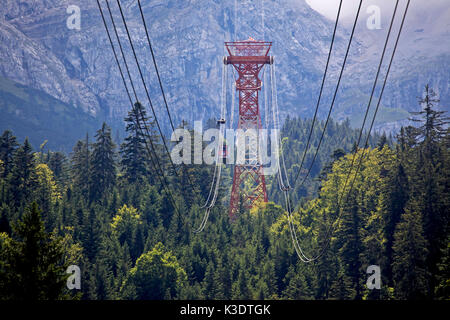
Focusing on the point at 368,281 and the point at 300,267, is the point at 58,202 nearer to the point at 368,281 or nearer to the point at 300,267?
the point at 300,267

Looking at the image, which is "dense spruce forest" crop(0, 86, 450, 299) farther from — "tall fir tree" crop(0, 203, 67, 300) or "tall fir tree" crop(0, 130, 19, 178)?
"tall fir tree" crop(0, 130, 19, 178)

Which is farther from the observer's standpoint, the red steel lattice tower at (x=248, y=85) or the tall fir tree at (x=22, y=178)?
the tall fir tree at (x=22, y=178)

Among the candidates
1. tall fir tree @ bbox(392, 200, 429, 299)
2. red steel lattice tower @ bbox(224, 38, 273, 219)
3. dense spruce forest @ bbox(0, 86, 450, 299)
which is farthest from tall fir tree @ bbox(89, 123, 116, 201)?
tall fir tree @ bbox(392, 200, 429, 299)

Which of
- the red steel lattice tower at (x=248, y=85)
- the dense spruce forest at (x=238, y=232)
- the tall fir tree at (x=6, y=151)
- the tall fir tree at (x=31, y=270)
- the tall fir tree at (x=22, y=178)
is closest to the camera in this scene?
the tall fir tree at (x=31, y=270)

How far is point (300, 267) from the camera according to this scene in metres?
62.5

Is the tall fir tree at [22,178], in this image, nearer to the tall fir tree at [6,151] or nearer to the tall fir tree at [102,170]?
the tall fir tree at [6,151]

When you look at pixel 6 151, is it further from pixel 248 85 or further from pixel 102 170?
pixel 248 85

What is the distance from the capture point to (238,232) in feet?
241

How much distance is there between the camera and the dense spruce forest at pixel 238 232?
55.2m

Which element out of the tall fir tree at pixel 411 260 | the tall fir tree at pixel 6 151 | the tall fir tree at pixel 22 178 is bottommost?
the tall fir tree at pixel 411 260

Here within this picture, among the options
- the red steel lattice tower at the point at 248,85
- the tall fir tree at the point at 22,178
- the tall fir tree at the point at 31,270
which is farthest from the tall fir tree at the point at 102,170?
the tall fir tree at the point at 31,270

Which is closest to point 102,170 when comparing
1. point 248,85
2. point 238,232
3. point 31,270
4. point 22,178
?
point 22,178

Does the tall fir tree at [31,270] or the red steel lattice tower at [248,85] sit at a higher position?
the red steel lattice tower at [248,85]

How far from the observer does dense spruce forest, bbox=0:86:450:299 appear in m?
55.2
